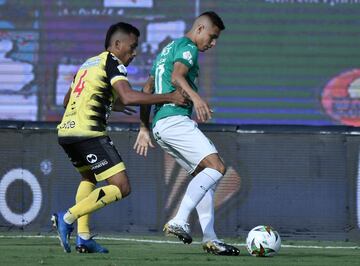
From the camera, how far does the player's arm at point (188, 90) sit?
8.60m

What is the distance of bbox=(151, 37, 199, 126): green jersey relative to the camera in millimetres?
9084

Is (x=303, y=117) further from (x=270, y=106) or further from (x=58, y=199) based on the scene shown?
(x=58, y=199)

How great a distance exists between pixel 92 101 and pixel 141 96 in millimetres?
470

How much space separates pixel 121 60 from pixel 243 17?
824cm

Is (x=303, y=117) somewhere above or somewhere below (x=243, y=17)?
below

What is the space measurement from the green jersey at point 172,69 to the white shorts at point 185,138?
0.06 meters

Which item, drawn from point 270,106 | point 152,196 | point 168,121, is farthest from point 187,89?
point 270,106

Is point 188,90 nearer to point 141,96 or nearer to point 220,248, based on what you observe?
point 141,96

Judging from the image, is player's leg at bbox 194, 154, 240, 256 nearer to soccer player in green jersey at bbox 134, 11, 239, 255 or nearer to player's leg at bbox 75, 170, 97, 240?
soccer player in green jersey at bbox 134, 11, 239, 255

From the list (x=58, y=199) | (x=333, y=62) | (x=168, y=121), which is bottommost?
(x=58, y=199)

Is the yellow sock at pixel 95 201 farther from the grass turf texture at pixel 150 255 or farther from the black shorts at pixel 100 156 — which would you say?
the grass turf texture at pixel 150 255

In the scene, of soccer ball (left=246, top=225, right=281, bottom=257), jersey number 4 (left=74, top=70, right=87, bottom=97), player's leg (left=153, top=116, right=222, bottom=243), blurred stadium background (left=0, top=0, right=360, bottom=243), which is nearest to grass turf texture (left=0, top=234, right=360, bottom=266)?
soccer ball (left=246, top=225, right=281, bottom=257)

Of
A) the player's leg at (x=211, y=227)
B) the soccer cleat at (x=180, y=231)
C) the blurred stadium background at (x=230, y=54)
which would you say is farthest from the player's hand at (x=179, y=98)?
the blurred stadium background at (x=230, y=54)

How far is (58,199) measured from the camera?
13.0 m
